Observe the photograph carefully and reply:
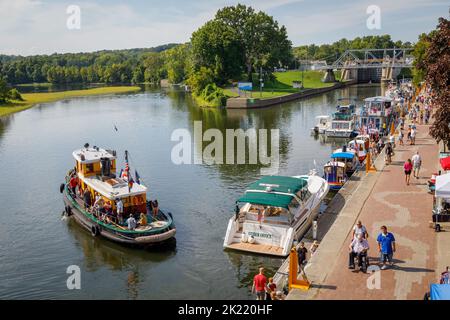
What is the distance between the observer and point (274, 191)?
24.9 metres

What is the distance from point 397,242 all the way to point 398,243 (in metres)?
0.11

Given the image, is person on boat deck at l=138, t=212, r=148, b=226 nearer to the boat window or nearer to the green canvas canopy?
the green canvas canopy

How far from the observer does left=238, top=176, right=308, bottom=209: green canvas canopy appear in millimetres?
23609

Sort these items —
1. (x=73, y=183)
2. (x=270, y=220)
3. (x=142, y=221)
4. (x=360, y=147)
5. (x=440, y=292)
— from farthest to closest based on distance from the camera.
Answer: (x=360, y=147), (x=73, y=183), (x=142, y=221), (x=270, y=220), (x=440, y=292)

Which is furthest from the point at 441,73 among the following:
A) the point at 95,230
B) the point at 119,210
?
the point at 95,230

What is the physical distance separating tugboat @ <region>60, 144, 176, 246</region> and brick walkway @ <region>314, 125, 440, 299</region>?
390 inches

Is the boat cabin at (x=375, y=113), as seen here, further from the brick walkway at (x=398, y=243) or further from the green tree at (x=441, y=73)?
the green tree at (x=441, y=73)

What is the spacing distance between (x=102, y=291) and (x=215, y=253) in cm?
583

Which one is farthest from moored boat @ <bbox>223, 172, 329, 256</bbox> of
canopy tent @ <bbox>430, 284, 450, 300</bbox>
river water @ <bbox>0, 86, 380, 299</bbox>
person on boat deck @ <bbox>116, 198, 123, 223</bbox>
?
canopy tent @ <bbox>430, 284, 450, 300</bbox>

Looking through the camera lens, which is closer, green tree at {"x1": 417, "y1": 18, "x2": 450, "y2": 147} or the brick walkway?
the brick walkway

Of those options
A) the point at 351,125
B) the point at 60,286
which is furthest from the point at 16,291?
the point at 351,125

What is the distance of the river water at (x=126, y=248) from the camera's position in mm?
21375

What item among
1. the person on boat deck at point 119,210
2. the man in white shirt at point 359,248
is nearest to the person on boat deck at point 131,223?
the person on boat deck at point 119,210

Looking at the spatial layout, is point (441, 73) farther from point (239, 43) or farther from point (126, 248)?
point (239, 43)
